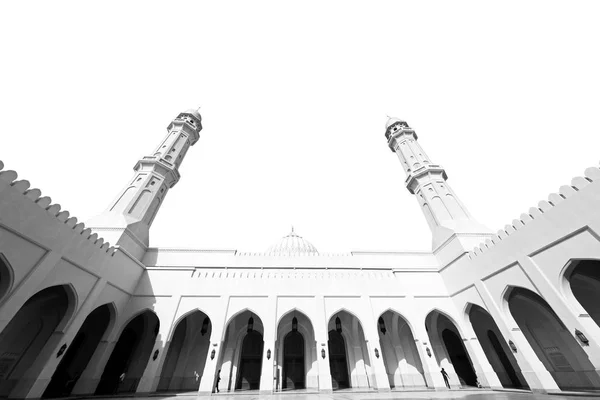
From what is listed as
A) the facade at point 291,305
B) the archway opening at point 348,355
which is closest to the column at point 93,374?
the facade at point 291,305

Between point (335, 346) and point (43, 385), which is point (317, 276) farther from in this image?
point (43, 385)

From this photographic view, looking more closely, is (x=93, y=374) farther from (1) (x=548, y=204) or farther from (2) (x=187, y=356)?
(1) (x=548, y=204)

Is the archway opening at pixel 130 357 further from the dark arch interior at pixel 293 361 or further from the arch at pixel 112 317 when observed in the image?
the dark arch interior at pixel 293 361

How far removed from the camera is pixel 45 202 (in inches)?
383

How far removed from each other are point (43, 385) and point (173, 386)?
272 inches

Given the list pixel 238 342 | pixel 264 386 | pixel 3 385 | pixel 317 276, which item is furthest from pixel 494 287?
pixel 3 385

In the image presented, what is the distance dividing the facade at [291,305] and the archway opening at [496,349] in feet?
0.33

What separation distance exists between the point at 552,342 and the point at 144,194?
90.6ft

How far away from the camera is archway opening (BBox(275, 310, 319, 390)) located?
51.4 feet

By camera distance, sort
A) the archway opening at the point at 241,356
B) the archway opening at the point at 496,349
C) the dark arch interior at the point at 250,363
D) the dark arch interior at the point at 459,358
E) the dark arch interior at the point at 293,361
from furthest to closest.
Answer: the dark arch interior at the point at 459,358
the dark arch interior at the point at 293,361
the dark arch interior at the point at 250,363
the archway opening at the point at 241,356
the archway opening at the point at 496,349

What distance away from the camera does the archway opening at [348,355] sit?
1564 cm

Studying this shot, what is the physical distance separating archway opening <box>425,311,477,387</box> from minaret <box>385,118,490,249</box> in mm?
5594

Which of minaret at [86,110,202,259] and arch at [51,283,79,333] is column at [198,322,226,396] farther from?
minaret at [86,110,202,259]

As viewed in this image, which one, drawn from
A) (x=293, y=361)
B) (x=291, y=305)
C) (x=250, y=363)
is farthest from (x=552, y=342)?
→ (x=250, y=363)
